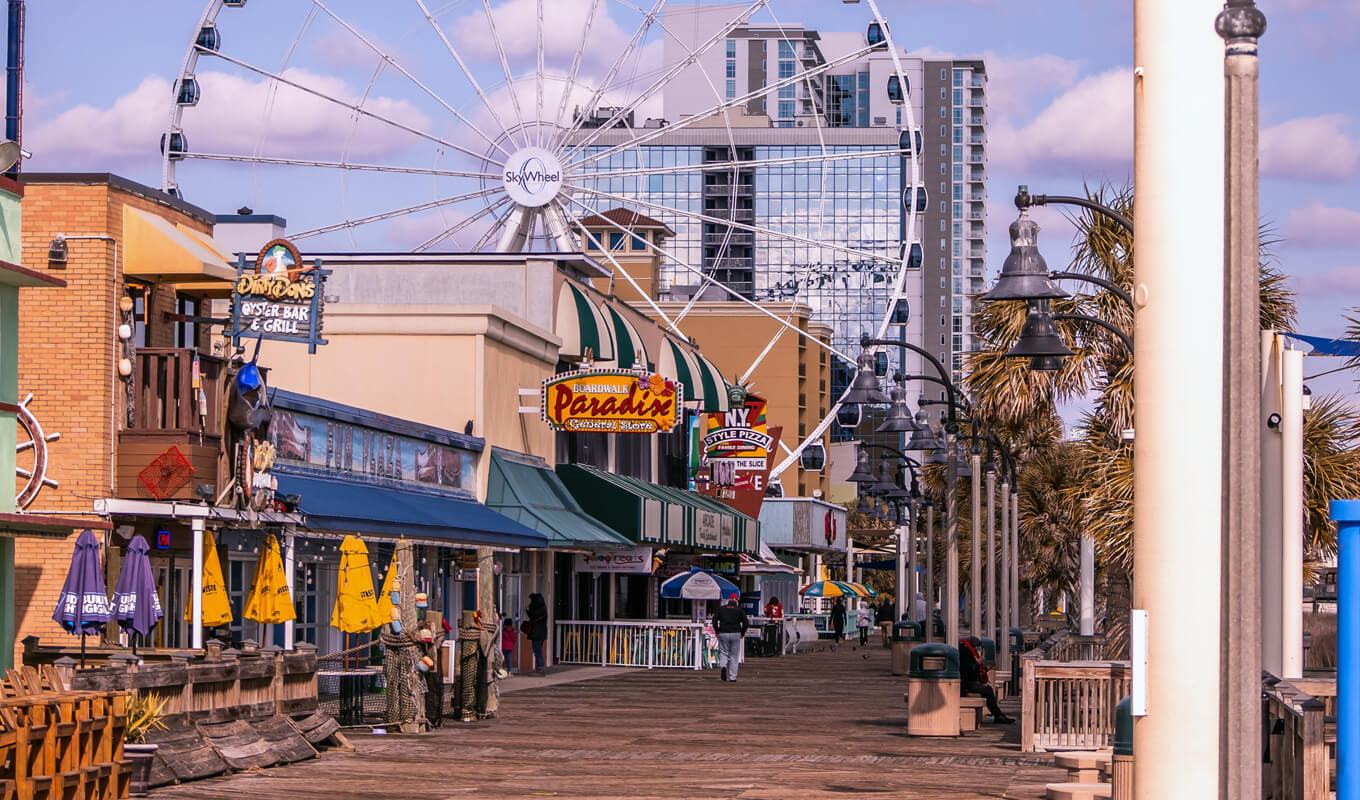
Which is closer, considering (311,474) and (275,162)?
(311,474)

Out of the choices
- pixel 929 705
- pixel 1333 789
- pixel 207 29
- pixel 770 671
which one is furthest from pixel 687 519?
pixel 1333 789

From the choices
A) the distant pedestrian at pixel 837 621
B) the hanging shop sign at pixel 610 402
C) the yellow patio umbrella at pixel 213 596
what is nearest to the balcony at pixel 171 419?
the yellow patio umbrella at pixel 213 596

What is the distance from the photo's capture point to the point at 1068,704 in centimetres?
2244

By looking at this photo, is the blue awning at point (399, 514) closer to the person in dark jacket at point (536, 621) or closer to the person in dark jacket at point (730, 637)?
the person in dark jacket at point (536, 621)

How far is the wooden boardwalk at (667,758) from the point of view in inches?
722

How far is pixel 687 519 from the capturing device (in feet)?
157

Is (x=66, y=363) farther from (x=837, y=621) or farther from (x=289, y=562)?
(x=837, y=621)

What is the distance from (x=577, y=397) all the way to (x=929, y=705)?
15403 millimetres

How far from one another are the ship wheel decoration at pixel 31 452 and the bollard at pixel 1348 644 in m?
16.4

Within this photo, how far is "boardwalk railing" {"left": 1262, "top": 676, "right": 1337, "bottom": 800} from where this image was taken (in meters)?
11.8

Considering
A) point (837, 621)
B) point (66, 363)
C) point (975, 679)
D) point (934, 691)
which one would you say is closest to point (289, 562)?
point (66, 363)

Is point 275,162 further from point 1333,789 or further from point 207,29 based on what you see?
point 1333,789

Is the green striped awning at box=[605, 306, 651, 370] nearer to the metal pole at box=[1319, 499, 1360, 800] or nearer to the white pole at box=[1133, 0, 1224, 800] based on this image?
the white pole at box=[1133, 0, 1224, 800]

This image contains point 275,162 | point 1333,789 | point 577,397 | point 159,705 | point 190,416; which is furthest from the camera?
point 275,162
